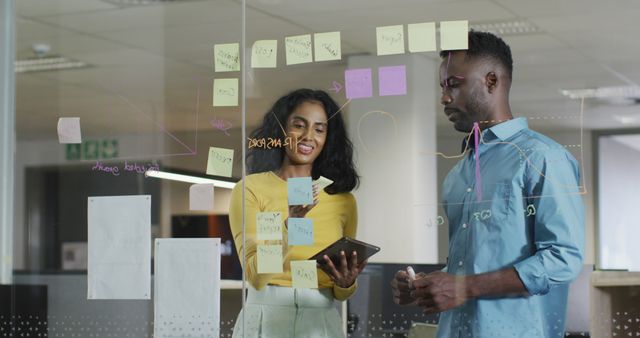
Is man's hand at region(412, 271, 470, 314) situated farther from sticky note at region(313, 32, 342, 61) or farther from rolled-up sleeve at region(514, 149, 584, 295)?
sticky note at region(313, 32, 342, 61)

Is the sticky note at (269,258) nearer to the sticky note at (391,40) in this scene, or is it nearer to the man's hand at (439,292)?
the man's hand at (439,292)

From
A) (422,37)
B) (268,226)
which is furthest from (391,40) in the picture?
(268,226)

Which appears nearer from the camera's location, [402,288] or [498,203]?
[498,203]

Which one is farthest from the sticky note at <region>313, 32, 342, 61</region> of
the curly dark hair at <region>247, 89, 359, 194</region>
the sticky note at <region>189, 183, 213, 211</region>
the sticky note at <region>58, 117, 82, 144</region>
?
the sticky note at <region>58, 117, 82, 144</region>

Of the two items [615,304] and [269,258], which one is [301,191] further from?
[615,304]

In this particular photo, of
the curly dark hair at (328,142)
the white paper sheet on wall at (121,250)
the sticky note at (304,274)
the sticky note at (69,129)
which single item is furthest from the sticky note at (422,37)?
the sticky note at (69,129)

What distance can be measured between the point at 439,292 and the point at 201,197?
83 cm

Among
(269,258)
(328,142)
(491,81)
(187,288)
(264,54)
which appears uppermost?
(264,54)

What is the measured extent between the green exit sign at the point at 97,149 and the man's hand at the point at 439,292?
1122 mm

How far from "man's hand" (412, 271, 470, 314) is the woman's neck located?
45 cm

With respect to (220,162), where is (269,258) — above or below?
below

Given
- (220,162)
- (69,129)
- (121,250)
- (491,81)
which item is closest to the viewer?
(491,81)

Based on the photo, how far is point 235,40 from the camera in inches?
122

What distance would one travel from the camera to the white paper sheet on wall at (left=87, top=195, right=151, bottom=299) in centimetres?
323
